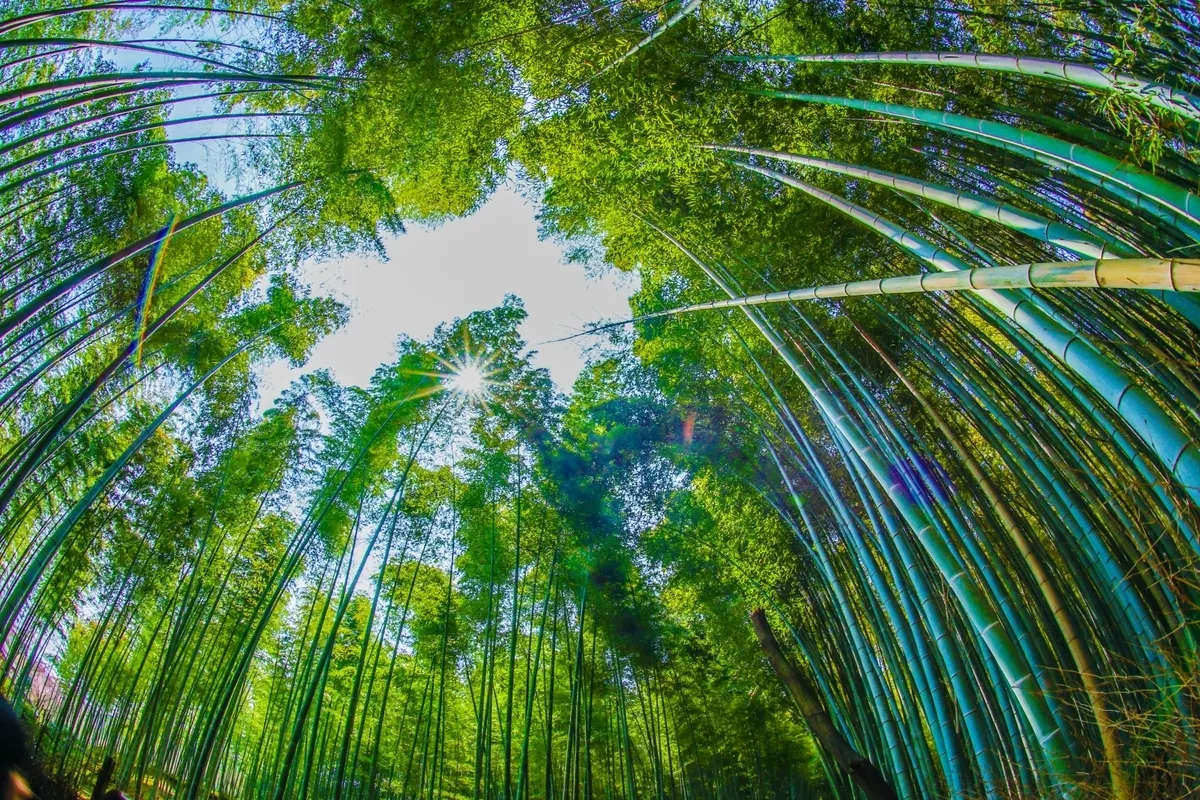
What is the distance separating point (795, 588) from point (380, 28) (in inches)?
219

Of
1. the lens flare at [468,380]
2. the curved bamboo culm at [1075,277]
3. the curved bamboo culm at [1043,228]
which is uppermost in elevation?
the lens flare at [468,380]

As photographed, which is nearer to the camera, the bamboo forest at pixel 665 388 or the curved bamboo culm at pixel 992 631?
the curved bamboo culm at pixel 992 631

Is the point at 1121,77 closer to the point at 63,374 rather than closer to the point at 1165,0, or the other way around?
the point at 1165,0

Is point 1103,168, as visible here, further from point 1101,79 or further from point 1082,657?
point 1082,657

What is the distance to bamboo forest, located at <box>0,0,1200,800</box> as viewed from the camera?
6.27 ft

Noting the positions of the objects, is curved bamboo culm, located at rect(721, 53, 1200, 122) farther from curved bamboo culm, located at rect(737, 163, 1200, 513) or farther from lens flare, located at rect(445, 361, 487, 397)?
lens flare, located at rect(445, 361, 487, 397)

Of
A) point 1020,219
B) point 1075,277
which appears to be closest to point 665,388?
point 1020,219

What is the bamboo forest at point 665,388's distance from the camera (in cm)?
191

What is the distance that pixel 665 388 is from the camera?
574 cm

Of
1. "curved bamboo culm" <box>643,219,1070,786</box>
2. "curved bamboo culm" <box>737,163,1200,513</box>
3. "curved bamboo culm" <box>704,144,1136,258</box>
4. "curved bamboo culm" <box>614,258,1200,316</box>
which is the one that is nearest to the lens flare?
"curved bamboo culm" <box>704,144,1136,258</box>

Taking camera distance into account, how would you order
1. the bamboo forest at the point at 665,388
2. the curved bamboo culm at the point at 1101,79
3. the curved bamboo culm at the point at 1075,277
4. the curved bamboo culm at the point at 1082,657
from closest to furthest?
1. the curved bamboo culm at the point at 1075,277
2. the curved bamboo culm at the point at 1101,79
3. the curved bamboo culm at the point at 1082,657
4. the bamboo forest at the point at 665,388

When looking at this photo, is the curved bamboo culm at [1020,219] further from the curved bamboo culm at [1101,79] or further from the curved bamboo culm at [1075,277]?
the curved bamboo culm at [1101,79]

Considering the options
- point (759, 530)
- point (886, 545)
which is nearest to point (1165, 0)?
point (886, 545)

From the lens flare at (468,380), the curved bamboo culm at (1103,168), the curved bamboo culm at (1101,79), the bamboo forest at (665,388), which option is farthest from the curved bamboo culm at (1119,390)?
the lens flare at (468,380)
